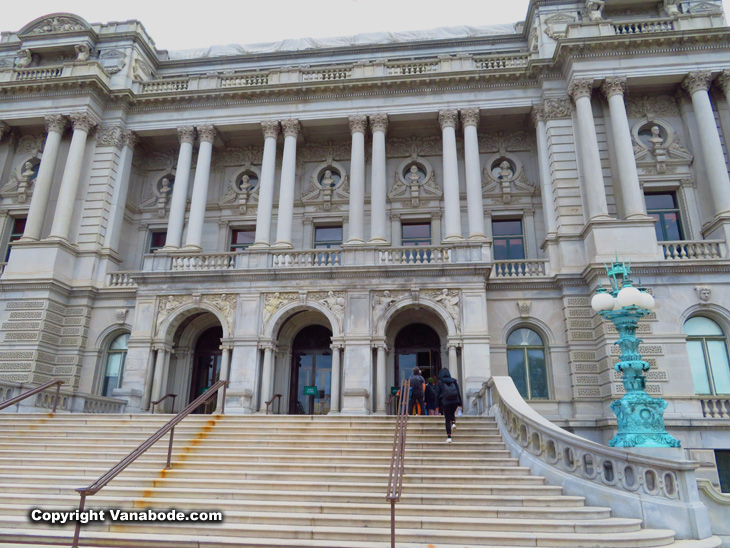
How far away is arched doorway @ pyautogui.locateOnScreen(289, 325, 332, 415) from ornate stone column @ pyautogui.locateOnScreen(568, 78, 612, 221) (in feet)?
40.1

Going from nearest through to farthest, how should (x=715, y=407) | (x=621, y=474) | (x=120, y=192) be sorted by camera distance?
1. (x=621, y=474)
2. (x=715, y=407)
3. (x=120, y=192)

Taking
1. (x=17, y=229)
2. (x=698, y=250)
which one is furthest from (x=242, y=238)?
(x=698, y=250)

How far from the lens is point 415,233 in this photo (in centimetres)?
2653

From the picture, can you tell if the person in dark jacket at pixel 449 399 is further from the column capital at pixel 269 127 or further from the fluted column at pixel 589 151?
the column capital at pixel 269 127

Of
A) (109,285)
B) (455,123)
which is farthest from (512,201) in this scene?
(109,285)

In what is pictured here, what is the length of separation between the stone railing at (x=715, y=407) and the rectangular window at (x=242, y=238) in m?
20.6

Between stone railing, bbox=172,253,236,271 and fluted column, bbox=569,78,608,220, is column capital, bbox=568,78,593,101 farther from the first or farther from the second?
stone railing, bbox=172,253,236,271

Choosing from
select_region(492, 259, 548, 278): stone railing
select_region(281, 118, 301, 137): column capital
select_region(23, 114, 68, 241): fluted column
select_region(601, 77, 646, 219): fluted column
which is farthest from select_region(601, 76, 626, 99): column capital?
select_region(23, 114, 68, 241): fluted column

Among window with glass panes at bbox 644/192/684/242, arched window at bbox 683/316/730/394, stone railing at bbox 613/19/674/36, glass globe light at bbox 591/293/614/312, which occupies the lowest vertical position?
glass globe light at bbox 591/293/614/312

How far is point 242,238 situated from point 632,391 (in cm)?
2095

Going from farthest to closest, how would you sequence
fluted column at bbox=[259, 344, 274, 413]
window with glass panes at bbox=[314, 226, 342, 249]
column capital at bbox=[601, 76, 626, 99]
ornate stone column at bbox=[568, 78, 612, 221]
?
window with glass panes at bbox=[314, 226, 342, 249]
column capital at bbox=[601, 76, 626, 99]
ornate stone column at bbox=[568, 78, 612, 221]
fluted column at bbox=[259, 344, 274, 413]

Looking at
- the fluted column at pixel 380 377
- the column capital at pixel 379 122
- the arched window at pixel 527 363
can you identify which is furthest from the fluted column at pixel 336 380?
the column capital at pixel 379 122

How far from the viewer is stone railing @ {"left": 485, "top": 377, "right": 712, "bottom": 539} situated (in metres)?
8.91

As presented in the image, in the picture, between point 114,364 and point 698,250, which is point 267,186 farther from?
point 698,250
